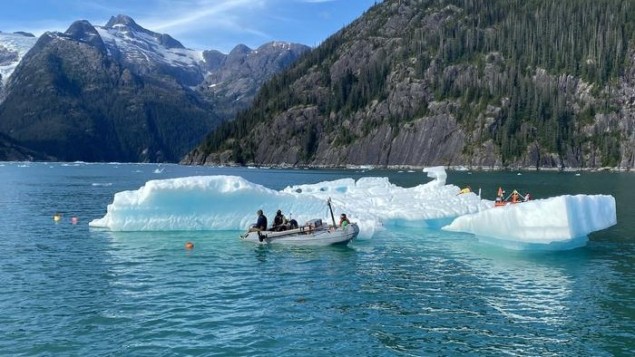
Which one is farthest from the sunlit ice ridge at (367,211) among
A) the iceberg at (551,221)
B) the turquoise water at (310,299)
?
the turquoise water at (310,299)

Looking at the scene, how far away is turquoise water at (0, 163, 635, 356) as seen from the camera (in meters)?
21.7

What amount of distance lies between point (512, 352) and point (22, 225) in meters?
50.3

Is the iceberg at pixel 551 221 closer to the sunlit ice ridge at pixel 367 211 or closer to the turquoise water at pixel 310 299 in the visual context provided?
the sunlit ice ridge at pixel 367 211

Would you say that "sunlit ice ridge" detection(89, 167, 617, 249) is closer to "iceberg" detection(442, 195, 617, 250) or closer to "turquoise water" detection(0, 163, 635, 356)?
"iceberg" detection(442, 195, 617, 250)

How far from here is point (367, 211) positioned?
56938mm

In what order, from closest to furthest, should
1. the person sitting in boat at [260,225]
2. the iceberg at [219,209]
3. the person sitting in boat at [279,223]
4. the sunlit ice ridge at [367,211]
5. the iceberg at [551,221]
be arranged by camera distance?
the iceberg at [551,221] < the sunlit ice ridge at [367,211] < the person sitting in boat at [260,225] < the person sitting in boat at [279,223] < the iceberg at [219,209]

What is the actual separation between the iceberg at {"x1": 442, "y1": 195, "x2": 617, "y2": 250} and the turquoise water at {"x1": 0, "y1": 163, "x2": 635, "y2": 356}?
3.93ft

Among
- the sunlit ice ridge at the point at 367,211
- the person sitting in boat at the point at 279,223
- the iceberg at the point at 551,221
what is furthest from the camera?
the person sitting in boat at the point at 279,223

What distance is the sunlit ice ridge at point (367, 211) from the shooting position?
38.2 meters

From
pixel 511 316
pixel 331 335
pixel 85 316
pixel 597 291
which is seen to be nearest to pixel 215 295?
pixel 85 316

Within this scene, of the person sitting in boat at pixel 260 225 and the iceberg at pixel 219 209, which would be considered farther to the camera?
the iceberg at pixel 219 209

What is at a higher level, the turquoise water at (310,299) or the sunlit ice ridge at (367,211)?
the sunlit ice ridge at (367,211)

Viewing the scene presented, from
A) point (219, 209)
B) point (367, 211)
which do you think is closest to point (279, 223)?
point (219, 209)

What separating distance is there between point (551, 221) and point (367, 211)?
72.2ft
